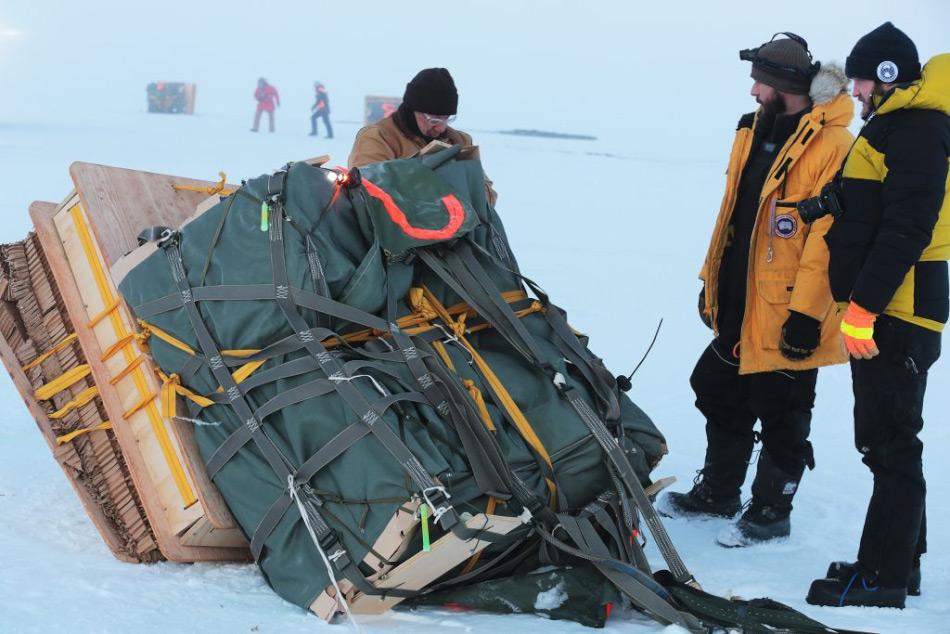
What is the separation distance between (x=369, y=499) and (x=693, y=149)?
1963 cm

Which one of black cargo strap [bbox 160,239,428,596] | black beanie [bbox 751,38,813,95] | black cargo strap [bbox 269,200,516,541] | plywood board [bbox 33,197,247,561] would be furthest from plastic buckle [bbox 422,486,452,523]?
black beanie [bbox 751,38,813,95]

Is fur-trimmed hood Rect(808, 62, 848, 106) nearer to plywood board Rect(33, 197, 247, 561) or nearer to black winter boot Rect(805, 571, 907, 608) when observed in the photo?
black winter boot Rect(805, 571, 907, 608)

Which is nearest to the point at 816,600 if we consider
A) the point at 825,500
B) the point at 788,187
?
the point at 825,500

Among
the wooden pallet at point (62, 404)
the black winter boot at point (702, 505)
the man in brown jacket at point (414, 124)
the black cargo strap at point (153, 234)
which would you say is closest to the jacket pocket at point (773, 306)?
the black winter boot at point (702, 505)

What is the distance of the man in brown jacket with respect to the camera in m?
4.03

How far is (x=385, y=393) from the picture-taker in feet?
9.57

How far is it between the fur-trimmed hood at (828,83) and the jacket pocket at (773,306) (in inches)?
24.3

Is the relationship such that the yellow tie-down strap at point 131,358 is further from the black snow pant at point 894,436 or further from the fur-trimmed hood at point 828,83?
the fur-trimmed hood at point 828,83

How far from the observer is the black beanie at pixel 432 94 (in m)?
4.02

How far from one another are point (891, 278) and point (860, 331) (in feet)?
0.57

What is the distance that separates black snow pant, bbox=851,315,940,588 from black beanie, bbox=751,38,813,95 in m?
0.96

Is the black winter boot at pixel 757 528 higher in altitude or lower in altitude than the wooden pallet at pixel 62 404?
lower

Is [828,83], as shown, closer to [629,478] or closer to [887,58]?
[887,58]

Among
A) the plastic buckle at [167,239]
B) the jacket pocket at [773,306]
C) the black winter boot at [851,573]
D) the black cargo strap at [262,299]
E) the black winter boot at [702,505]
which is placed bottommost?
the black winter boot at [702,505]
